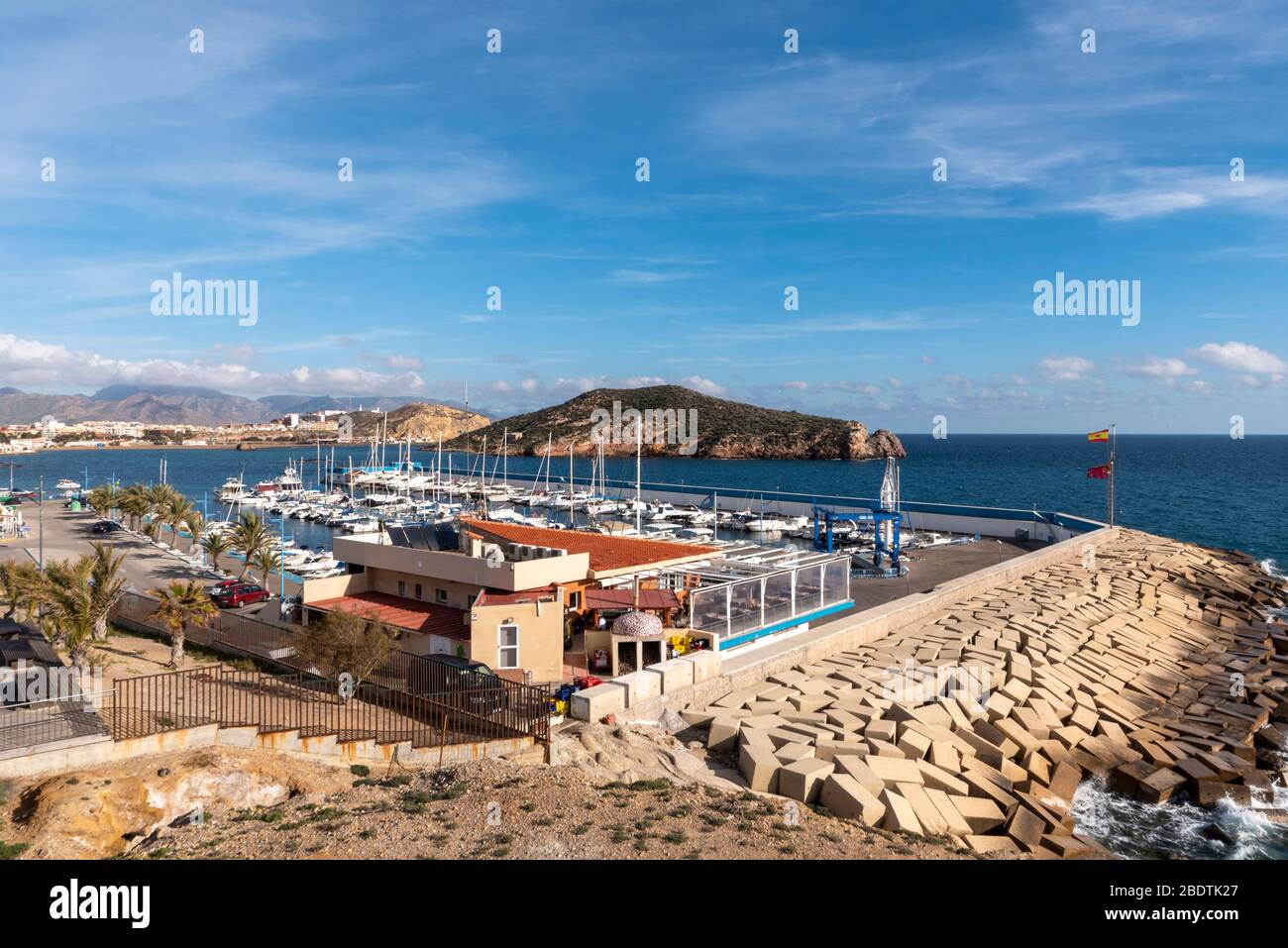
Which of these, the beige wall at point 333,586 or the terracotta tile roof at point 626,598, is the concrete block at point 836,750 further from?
the beige wall at point 333,586

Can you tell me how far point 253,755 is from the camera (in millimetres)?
11664

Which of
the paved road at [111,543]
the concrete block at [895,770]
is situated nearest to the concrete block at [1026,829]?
the concrete block at [895,770]

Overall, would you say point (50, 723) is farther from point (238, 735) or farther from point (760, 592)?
→ point (760, 592)

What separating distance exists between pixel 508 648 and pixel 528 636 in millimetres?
489

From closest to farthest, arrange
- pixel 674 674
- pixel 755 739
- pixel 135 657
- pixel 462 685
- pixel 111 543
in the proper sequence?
pixel 755 739
pixel 462 685
pixel 674 674
pixel 135 657
pixel 111 543

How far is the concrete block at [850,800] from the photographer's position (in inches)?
444

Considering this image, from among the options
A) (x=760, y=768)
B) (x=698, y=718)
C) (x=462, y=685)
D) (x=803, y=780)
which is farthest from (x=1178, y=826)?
(x=462, y=685)

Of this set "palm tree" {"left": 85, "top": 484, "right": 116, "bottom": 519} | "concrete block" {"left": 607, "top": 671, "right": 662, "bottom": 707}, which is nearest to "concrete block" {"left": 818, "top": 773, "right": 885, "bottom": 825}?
"concrete block" {"left": 607, "top": 671, "right": 662, "bottom": 707}

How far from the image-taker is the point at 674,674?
16016mm

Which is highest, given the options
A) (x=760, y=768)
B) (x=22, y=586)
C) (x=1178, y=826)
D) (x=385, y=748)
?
(x=22, y=586)
